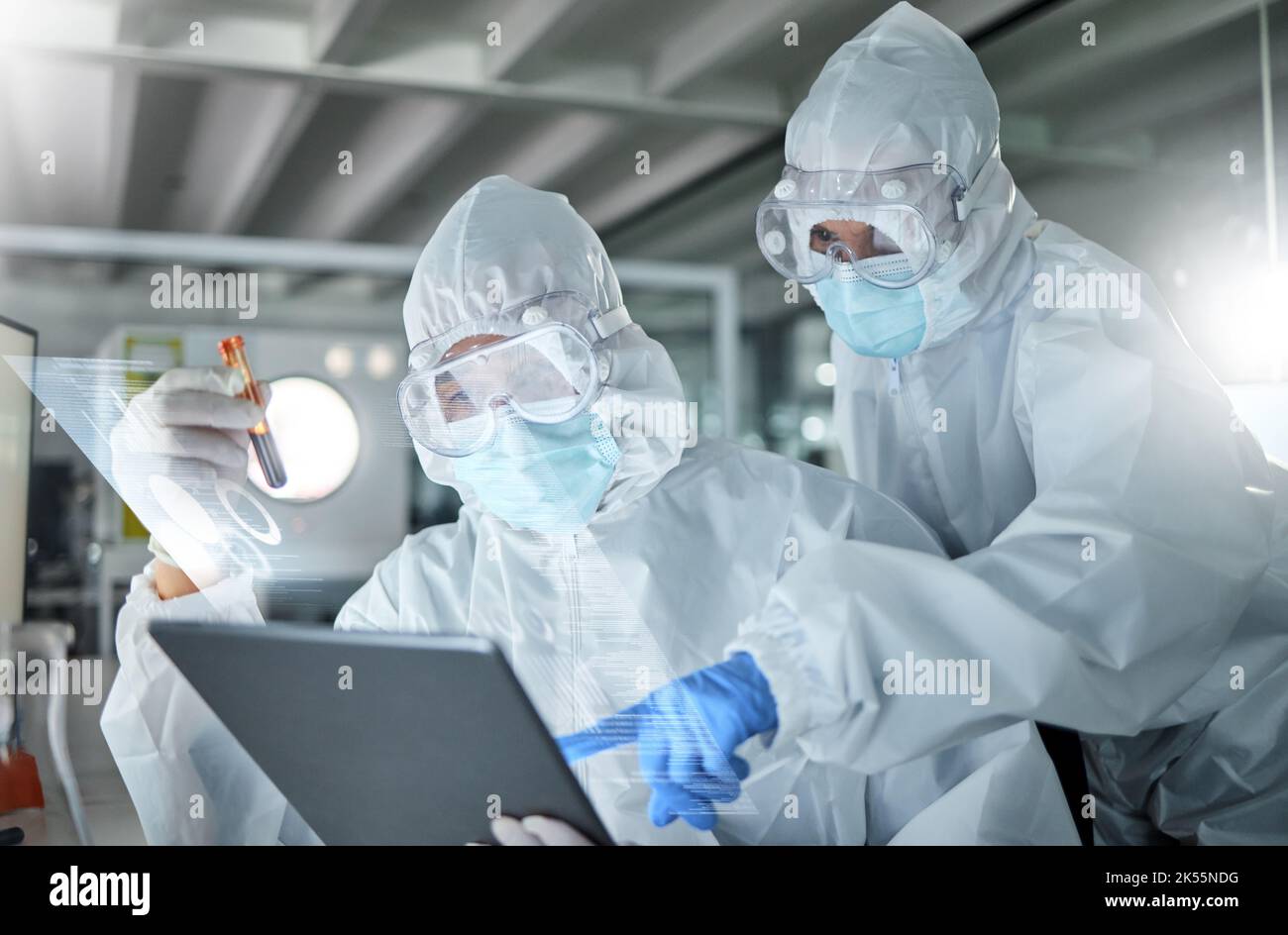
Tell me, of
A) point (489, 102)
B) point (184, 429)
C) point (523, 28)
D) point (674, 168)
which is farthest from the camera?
point (674, 168)

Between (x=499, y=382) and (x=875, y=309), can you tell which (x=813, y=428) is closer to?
(x=875, y=309)

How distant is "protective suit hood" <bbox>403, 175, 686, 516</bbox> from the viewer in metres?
1.06

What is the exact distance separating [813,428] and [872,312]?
870 millimetres

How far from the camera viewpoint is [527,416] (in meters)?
1.04

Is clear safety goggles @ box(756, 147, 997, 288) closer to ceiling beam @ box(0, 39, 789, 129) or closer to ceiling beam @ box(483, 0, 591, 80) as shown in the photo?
ceiling beam @ box(0, 39, 789, 129)

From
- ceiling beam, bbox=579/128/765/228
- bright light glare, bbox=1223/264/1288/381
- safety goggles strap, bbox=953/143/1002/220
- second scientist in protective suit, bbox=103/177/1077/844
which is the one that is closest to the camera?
second scientist in protective suit, bbox=103/177/1077/844

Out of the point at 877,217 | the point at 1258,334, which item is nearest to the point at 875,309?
the point at 877,217

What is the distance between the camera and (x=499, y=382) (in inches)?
40.6

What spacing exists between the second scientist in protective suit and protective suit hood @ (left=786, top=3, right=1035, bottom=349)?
0.28 m

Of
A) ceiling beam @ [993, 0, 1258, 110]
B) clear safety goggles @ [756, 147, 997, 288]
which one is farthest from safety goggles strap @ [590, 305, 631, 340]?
ceiling beam @ [993, 0, 1258, 110]
